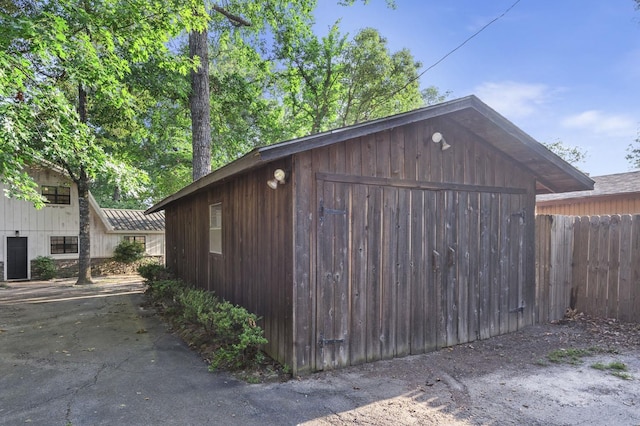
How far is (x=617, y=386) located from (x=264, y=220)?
14.0 ft

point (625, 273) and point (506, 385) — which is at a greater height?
point (625, 273)

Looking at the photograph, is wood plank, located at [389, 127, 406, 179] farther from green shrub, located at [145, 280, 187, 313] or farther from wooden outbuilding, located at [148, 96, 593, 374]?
green shrub, located at [145, 280, 187, 313]

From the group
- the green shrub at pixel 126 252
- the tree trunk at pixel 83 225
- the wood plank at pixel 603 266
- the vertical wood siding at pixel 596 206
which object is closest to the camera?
the wood plank at pixel 603 266

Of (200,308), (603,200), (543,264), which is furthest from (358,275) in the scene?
(603,200)

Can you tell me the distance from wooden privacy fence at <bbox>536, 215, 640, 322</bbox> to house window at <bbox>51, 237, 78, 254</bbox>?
55.5 ft

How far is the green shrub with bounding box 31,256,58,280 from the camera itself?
13.8 metres

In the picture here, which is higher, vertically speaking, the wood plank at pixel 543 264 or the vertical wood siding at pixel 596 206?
the vertical wood siding at pixel 596 206

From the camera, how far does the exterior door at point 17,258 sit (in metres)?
13.5

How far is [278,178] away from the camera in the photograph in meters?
3.98

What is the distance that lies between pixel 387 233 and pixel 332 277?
3.16 ft

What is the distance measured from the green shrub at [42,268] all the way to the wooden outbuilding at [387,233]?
12.0m

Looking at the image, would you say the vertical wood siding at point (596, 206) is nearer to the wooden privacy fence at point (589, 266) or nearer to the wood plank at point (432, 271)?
the wooden privacy fence at point (589, 266)

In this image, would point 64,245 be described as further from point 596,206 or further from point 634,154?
point 634,154

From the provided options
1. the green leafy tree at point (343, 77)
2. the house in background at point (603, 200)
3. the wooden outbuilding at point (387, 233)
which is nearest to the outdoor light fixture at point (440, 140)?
the wooden outbuilding at point (387, 233)
